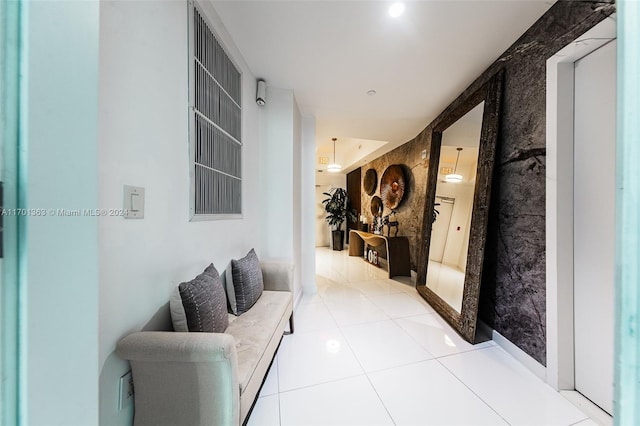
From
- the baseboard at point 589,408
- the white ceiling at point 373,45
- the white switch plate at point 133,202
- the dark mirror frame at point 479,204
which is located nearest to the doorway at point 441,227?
the dark mirror frame at point 479,204

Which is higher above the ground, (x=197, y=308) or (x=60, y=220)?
(x=60, y=220)

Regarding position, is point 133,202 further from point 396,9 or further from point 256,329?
point 396,9

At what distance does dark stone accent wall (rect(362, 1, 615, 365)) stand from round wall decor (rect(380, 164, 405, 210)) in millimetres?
2409

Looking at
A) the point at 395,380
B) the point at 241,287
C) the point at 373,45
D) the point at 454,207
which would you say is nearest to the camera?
the point at 395,380

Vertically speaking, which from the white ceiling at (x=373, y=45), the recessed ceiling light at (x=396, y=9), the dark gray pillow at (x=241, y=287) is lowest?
the dark gray pillow at (x=241, y=287)

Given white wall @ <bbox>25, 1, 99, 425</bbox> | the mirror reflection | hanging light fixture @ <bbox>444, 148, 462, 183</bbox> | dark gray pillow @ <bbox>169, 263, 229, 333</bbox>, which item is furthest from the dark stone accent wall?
white wall @ <bbox>25, 1, 99, 425</bbox>

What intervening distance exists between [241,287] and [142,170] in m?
1.10

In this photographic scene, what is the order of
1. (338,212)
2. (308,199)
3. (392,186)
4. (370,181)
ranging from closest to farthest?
(308,199), (392,186), (370,181), (338,212)

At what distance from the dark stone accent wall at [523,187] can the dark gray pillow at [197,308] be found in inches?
87.7

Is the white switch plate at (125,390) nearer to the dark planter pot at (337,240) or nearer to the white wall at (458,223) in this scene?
the white wall at (458,223)

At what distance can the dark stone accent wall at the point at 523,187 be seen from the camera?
1620 mm

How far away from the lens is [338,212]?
741 centimetres

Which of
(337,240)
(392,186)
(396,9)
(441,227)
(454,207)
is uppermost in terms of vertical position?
(396,9)

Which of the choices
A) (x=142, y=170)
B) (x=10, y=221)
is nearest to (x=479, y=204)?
(x=142, y=170)
